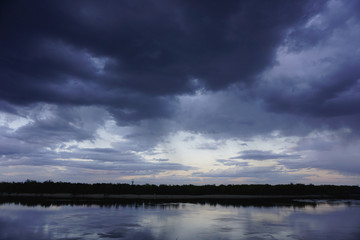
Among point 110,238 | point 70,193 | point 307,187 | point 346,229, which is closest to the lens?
point 110,238

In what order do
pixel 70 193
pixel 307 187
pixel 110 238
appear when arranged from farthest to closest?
pixel 307 187 → pixel 70 193 → pixel 110 238

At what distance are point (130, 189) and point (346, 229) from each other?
292ft

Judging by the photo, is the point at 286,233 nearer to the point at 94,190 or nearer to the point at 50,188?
the point at 94,190

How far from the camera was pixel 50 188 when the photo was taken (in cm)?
10606

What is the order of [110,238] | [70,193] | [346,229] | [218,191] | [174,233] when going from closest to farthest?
[110,238], [174,233], [346,229], [70,193], [218,191]

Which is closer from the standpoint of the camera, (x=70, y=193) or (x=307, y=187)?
(x=70, y=193)

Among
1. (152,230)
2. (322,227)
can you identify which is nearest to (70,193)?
(152,230)

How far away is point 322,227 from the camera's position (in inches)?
1241

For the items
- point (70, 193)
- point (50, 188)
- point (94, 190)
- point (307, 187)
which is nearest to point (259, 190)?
point (307, 187)

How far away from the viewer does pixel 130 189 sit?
109312 mm

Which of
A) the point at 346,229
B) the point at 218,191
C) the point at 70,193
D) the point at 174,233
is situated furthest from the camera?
the point at 218,191

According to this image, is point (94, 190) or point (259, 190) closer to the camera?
point (94, 190)

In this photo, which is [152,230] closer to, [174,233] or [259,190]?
[174,233]

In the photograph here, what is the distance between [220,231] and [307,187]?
385 ft
